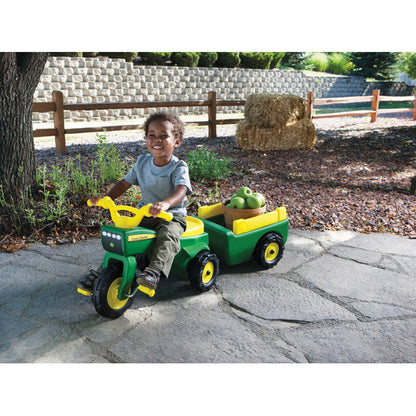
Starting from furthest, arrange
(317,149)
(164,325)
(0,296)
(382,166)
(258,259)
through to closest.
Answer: (317,149) < (382,166) < (258,259) < (0,296) < (164,325)

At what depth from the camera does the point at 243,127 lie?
967 centimetres

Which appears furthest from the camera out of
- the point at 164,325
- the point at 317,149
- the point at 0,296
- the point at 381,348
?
the point at 317,149

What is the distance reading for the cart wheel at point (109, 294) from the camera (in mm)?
2646

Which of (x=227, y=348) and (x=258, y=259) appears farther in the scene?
(x=258, y=259)

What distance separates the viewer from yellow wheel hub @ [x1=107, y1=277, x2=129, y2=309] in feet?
8.94

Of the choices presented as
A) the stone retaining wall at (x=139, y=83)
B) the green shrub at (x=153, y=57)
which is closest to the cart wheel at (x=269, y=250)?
the stone retaining wall at (x=139, y=83)

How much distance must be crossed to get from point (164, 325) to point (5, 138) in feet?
10.3

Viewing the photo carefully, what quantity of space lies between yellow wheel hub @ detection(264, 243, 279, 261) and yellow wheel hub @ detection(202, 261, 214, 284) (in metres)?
0.59

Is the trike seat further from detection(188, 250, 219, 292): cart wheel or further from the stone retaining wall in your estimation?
the stone retaining wall

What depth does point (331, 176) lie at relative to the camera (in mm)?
7000

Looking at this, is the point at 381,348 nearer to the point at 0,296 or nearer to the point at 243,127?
the point at 0,296

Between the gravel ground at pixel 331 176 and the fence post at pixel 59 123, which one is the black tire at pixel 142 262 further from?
the fence post at pixel 59 123

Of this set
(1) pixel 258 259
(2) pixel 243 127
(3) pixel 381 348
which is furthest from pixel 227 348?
(2) pixel 243 127

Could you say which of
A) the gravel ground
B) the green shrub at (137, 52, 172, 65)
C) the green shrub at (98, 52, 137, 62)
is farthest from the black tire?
the green shrub at (137, 52, 172, 65)
